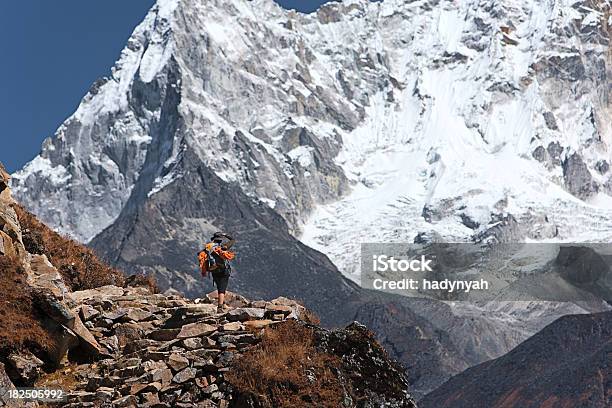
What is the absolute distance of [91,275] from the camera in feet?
109

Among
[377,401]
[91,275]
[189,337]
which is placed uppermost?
[91,275]

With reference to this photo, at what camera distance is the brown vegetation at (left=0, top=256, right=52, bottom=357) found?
24.3 meters

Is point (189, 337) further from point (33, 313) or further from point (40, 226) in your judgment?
point (40, 226)

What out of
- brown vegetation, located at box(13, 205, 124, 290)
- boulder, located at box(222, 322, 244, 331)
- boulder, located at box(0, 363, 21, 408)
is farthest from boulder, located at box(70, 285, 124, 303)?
boulder, located at box(0, 363, 21, 408)

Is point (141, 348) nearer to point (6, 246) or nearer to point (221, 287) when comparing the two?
point (221, 287)

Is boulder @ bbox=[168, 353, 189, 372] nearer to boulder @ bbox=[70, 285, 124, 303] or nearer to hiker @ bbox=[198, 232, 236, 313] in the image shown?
boulder @ bbox=[70, 285, 124, 303]

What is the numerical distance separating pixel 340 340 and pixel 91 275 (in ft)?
33.4

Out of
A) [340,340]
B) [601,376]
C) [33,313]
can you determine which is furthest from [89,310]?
[601,376]

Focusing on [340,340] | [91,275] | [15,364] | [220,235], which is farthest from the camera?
[91,275]

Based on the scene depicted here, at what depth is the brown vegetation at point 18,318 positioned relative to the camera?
79.6 ft

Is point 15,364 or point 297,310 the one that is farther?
point 297,310

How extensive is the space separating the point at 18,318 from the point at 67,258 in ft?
29.3

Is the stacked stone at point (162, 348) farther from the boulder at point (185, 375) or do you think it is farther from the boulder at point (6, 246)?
the boulder at point (6, 246)

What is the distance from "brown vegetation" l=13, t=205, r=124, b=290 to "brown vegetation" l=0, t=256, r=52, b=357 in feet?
18.0
